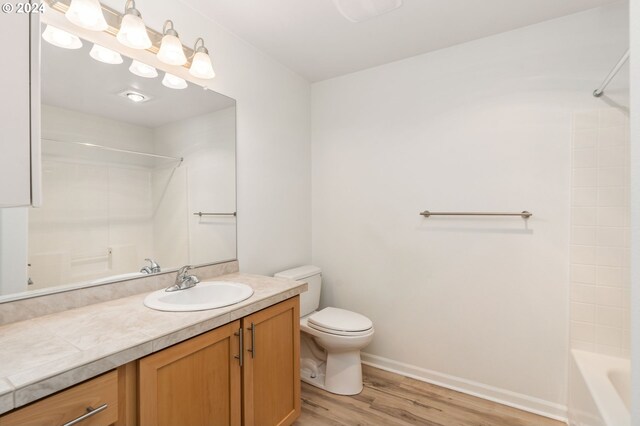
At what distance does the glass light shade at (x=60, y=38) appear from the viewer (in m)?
1.22

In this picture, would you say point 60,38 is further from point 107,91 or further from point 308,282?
point 308,282

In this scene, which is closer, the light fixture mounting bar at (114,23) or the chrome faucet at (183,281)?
the light fixture mounting bar at (114,23)

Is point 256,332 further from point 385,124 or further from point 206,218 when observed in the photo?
point 385,124

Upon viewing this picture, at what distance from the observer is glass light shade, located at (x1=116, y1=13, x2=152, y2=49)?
1.33 m

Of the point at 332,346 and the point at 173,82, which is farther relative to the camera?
the point at 332,346

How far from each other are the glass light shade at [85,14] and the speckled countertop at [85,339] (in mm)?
1167

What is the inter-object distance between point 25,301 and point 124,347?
583mm

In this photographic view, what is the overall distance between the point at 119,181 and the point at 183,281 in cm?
58

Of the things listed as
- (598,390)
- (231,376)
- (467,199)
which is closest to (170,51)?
(231,376)

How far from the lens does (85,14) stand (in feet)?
4.05

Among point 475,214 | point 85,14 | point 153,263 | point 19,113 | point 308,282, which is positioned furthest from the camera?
point 308,282

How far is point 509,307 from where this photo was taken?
197 cm

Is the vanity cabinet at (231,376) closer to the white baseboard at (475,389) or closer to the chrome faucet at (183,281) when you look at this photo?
the chrome faucet at (183,281)

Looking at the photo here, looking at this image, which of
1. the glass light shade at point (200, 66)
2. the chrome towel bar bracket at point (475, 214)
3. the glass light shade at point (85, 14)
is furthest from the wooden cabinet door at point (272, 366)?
the glass light shade at point (85, 14)
